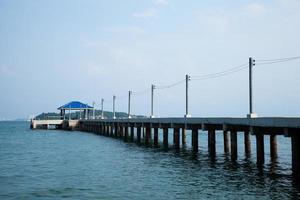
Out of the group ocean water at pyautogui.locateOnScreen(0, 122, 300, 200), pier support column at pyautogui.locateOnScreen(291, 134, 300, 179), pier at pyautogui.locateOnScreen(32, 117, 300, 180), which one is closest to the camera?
ocean water at pyautogui.locateOnScreen(0, 122, 300, 200)

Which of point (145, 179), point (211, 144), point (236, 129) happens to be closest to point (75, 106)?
point (211, 144)

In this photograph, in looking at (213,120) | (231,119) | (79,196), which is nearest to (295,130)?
(231,119)

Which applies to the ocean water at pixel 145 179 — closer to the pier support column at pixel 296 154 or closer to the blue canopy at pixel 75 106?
the pier support column at pixel 296 154

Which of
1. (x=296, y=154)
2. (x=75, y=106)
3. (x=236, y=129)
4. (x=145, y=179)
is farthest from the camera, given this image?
(x=75, y=106)

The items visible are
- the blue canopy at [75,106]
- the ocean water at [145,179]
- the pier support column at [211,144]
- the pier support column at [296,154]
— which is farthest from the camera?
the blue canopy at [75,106]

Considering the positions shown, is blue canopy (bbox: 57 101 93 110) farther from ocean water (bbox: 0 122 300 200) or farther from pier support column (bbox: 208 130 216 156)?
pier support column (bbox: 208 130 216 156)

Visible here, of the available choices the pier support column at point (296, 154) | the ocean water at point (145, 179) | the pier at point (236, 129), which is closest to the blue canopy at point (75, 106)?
the pier at point (236, 129)

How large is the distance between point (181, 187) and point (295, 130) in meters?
8.18

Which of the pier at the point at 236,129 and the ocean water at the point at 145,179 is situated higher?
the pier at the point at 236,129

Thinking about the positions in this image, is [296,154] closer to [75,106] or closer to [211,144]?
[211,144]

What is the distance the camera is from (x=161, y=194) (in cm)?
1992

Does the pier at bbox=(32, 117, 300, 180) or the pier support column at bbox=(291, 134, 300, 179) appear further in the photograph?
the pier at bbox=(32, 117, 300, 180)

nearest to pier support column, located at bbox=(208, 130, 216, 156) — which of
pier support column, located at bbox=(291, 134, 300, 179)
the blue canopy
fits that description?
pier support column, located at bbox=(291, 134, 300, 179)

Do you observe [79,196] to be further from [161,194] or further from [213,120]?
[213,120]
